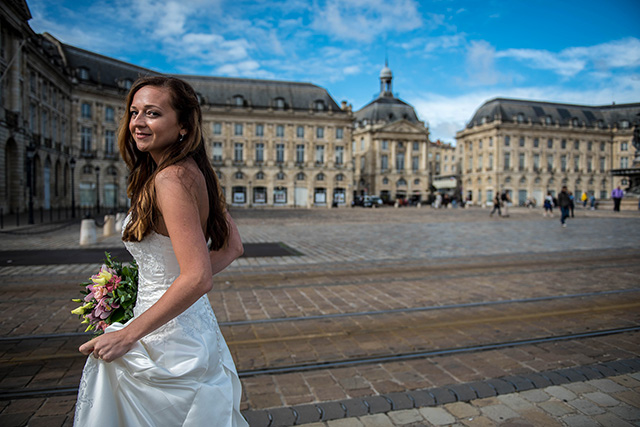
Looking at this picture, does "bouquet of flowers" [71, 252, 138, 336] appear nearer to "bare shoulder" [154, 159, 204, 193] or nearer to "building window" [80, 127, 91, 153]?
"bare shoulder" [154, 159, 204, 193]

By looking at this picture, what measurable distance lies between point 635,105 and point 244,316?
9595cm

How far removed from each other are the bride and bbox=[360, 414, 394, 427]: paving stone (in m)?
1.35

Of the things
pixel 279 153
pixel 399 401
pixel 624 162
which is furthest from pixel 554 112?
pixel 399 401

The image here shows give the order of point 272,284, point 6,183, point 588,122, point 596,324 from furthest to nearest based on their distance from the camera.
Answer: point 588,122, point 6,183, point 272,284, point 596,324

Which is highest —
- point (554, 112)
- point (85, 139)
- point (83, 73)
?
point (554, 112)

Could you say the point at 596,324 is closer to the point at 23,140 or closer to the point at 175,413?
the point at 175,413

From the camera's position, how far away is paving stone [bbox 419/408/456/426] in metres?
2.86

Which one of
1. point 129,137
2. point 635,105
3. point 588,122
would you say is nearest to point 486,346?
point 129,137

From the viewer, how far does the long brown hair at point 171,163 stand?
63.6 inches

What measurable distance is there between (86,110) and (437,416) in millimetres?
51660

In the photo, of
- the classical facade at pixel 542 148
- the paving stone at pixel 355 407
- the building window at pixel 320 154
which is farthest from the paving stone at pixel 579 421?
the classical facade at pixel 542 148

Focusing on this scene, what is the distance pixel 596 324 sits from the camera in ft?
16.3

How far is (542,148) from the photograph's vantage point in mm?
75312

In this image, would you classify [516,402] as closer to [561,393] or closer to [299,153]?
[561,393]
